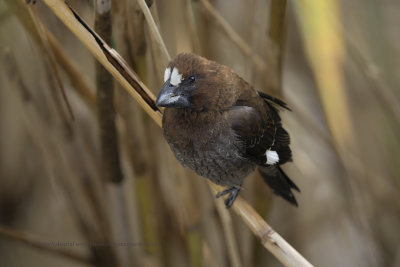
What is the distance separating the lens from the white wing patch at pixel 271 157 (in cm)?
161

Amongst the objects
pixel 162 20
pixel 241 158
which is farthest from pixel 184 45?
pixel 241 158

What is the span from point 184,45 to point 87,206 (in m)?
0.81

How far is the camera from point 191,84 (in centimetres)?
137

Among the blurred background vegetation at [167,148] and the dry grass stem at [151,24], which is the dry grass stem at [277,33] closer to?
the blurred background vegetation at [167,148]

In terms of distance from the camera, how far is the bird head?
51.0 inches

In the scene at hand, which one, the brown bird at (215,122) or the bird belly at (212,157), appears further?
the bird belly at (212,157)

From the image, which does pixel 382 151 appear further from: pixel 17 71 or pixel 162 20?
pixel 17 71

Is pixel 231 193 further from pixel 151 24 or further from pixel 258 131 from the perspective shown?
pixel 151 24

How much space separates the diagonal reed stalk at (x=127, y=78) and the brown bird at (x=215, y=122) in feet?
0.23

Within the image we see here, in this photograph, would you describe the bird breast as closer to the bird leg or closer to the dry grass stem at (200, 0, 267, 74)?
the bird leg

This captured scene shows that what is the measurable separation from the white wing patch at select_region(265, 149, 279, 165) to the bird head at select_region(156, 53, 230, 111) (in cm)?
30

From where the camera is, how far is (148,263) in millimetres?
1927

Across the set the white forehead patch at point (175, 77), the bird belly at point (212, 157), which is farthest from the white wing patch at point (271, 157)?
the white forehead patch at point (175, 77)

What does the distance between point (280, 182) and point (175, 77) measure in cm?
74
